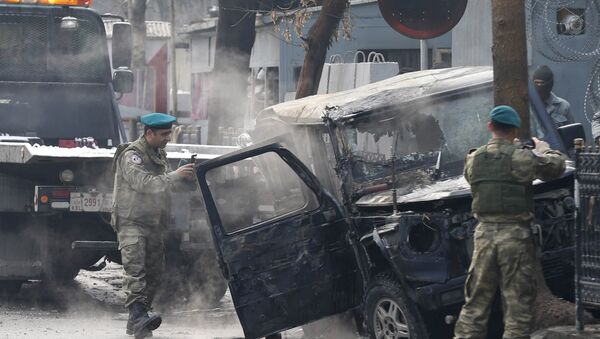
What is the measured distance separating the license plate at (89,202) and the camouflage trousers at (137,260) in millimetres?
1037

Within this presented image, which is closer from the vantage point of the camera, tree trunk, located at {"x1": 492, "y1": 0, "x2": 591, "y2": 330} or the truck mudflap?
tree trunk, located at {"x1": 492, "y1": 0, "x2": 591, "y2": 330}

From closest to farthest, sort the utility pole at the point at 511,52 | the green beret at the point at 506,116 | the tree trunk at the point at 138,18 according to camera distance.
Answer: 1. the green beret at the point at 506,116
2. the utility pole at the point at 511,52
3. the tree trunk at the point at 138,18

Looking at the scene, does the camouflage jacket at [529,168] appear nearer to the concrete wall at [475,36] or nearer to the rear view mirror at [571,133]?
the rear view mirror at [571,133]

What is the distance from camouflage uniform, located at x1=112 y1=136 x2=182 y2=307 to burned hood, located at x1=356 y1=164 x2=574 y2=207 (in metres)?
1.92

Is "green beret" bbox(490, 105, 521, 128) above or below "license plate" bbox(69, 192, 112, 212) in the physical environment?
above

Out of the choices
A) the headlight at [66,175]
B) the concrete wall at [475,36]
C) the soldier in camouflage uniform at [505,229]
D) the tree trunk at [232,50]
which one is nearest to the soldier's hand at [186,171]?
the headlight at [66,175]

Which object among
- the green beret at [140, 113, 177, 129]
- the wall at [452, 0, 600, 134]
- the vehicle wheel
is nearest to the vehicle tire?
the green beret at [140, 113, 177, 129]

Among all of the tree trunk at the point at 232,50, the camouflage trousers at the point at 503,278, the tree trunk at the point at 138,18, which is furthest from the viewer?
the tree trunk at the point at 138,18

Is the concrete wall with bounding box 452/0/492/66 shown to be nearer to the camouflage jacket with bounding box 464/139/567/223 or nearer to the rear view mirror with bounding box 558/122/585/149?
the rear view mirror with bounding box 558/122/585/149

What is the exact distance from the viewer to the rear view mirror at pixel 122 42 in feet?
41.3

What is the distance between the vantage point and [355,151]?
814 centimetres

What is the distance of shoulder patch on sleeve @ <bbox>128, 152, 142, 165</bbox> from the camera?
29.9 feet

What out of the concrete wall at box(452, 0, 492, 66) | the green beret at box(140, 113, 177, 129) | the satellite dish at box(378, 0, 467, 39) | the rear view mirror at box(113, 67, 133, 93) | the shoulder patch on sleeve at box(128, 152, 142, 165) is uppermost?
the concrete wall at box(452, 0, 492, 66)

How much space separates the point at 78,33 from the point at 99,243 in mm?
3181
